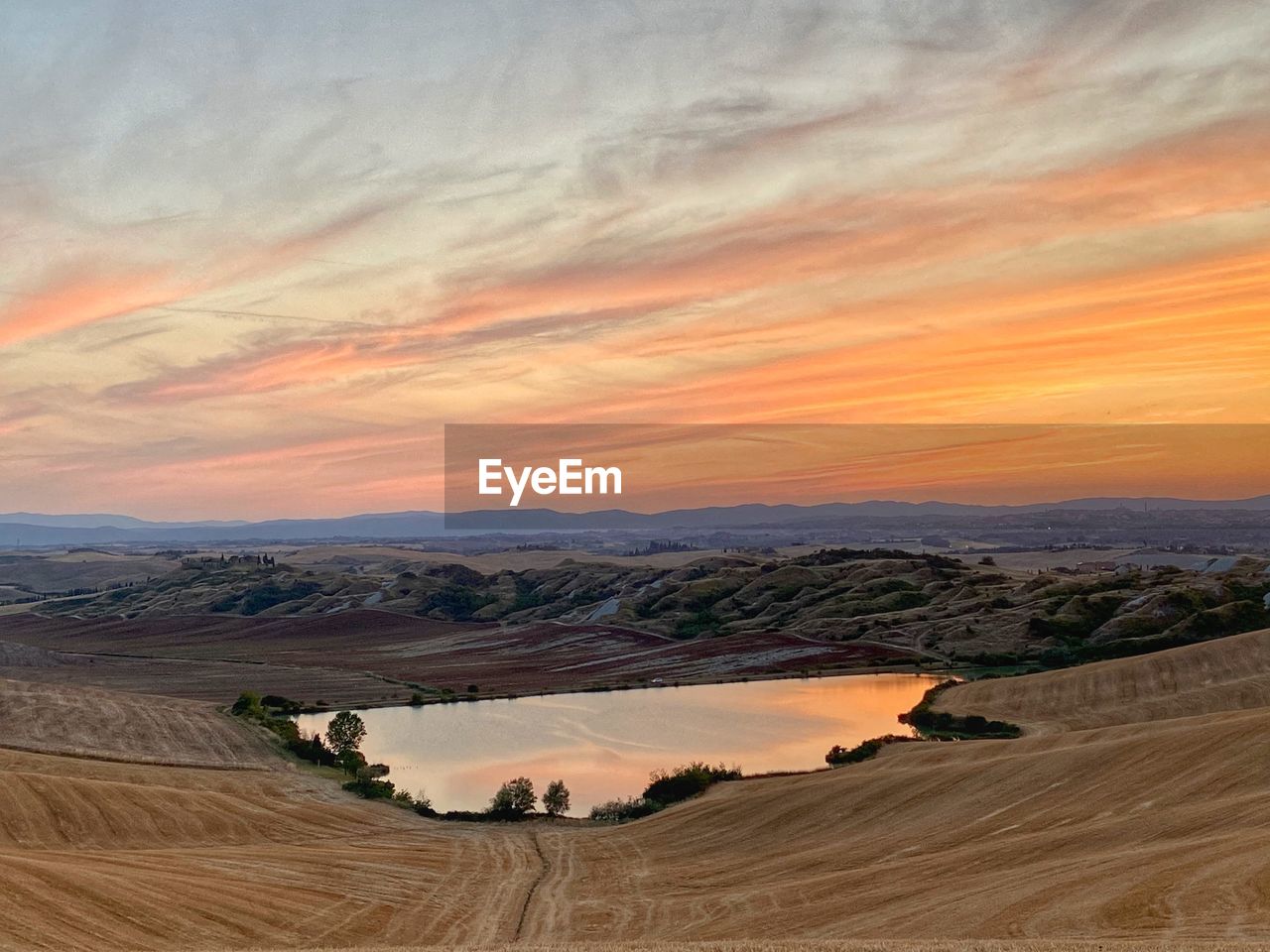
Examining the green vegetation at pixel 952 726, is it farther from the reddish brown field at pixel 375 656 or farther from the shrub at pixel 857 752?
the reddish brown field at pixel 375 656

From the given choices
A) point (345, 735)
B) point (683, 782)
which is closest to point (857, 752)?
point (683, 782)

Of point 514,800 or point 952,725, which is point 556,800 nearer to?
point 514,800

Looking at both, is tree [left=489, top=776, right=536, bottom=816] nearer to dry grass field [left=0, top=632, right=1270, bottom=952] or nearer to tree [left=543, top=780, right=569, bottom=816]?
tree [left=543, top=780, right=569, bottom=816]

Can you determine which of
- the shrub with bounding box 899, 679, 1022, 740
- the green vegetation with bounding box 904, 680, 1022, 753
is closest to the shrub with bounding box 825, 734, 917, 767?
the green vegetation with bounding box 904, 680, 1022, 753

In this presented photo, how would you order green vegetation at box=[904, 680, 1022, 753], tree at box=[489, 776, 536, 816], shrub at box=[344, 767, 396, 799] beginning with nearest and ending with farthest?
1. tree at box=[489, 776, 536, 816]
2. shrub at box=[344, 767, 396, 799]
3. green vegetation at box=[904, 680, 1022, 753]

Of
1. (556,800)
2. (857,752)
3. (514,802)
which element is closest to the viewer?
(514,802)

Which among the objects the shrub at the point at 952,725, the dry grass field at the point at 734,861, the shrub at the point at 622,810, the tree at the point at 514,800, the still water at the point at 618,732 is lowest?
the still water at the point at 618,732

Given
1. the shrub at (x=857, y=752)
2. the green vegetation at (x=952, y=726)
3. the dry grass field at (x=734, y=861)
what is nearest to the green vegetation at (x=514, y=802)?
the dry grass field at (x=734, y=861)
